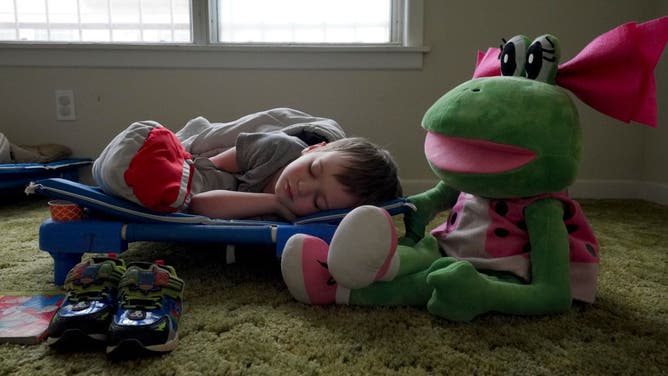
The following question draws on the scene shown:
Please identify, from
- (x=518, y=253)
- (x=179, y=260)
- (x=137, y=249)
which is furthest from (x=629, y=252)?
(x=137, y=249)

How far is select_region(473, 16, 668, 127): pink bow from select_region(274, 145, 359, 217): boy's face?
1.65 feet

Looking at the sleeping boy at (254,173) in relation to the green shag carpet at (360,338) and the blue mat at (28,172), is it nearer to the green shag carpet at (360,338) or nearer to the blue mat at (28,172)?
the green shag carpet at (360,338)

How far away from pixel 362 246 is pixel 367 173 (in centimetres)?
33

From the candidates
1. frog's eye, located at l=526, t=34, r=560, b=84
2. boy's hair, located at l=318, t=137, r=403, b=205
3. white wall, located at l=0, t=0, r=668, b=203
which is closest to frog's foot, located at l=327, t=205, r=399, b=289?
boy's hair, located at l=318, t=137, r=403, b=205

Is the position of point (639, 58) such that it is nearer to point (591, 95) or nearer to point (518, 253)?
point (591, 95)

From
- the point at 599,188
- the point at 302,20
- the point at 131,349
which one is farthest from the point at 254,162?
the point at 599,188

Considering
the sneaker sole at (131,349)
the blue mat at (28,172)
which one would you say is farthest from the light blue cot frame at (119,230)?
the blue mat at (28,172)

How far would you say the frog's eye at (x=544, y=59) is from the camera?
3.00ft

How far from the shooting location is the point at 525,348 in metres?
0.72

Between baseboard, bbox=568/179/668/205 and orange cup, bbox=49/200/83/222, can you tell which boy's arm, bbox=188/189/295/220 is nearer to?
orange cup, bbox=49/200/83/222

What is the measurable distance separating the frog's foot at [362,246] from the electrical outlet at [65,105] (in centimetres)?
185

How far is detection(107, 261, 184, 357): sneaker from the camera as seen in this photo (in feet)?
2.14

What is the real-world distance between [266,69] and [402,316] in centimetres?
157

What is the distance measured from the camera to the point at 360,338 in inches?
29.1
